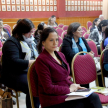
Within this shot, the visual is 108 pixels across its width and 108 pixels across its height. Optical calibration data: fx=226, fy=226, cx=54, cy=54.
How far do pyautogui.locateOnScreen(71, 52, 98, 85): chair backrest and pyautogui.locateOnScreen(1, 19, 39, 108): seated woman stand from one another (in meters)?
0.58

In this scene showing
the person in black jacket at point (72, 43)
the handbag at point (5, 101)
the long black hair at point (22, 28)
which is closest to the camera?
the handbag at point (5, 101)

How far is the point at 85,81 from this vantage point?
3.00 metres

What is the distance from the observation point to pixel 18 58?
302cm

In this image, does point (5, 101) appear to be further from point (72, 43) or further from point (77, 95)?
point (72, 43)

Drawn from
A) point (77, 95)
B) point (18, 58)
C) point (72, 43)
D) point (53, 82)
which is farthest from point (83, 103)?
point (72, 43)

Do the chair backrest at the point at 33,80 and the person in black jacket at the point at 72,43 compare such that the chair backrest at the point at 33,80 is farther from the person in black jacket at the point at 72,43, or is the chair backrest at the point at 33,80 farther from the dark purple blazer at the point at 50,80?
the person in black jacket at the point at 72,43

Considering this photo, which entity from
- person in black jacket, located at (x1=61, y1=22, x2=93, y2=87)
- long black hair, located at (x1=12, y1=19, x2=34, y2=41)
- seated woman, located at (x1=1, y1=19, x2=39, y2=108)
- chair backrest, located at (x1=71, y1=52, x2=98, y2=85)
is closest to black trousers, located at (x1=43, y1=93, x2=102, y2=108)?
chair backrest, located at (x1=71, y1=52, x2=98, y2=85)

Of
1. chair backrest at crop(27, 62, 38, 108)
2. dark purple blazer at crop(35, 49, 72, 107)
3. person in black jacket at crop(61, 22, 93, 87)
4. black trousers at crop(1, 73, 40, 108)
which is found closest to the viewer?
dark purple blazer at crop(35, 49, 72, 107)

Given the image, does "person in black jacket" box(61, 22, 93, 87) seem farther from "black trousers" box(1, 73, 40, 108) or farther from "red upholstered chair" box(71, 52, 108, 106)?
"black trousers" box(1, 73, 40, 108)

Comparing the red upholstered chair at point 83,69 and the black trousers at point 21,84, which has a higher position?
the red upholstered chair at point 83,69

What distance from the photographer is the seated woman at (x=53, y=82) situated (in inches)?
85.7

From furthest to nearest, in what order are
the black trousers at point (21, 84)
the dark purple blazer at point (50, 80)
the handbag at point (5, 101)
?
1. the black trousers at point (21, 84)
2. the handbag at point (5, 101)
3. the dark purple blazer at point (50, 80)

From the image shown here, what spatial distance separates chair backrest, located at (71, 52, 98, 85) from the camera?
9.71ft

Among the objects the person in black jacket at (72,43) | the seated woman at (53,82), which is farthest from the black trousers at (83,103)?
the person in black jacket at (72,43)
